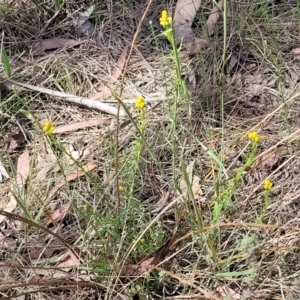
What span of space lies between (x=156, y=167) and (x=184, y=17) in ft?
2.28

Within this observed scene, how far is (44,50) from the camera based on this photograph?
2.10 m

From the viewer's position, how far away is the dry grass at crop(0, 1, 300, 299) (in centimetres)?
140

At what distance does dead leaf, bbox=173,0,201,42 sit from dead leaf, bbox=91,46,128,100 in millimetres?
208

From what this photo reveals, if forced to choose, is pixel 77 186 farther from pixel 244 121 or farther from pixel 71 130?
pixel 244 121

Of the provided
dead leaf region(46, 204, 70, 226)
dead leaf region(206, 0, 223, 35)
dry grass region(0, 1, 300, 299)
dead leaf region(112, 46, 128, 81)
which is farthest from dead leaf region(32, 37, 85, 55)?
dead leaf region(46, 204, 70, 226)

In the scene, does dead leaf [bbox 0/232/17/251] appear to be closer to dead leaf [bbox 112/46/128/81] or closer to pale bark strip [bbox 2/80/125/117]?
pale bark strip [bbox 2/80/125/117]

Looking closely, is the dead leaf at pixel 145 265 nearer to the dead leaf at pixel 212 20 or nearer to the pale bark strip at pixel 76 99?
the pale bark strip at pixel 76 99

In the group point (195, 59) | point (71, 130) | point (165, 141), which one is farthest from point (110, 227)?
point (195, 59)

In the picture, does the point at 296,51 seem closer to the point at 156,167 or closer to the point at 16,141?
the point at 156,167

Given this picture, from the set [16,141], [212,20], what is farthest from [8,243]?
[212,20]

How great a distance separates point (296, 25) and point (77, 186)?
100 cm

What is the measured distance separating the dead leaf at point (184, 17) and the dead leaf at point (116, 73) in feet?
0.68

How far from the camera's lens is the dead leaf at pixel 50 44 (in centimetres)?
210

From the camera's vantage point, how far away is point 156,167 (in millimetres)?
1690
